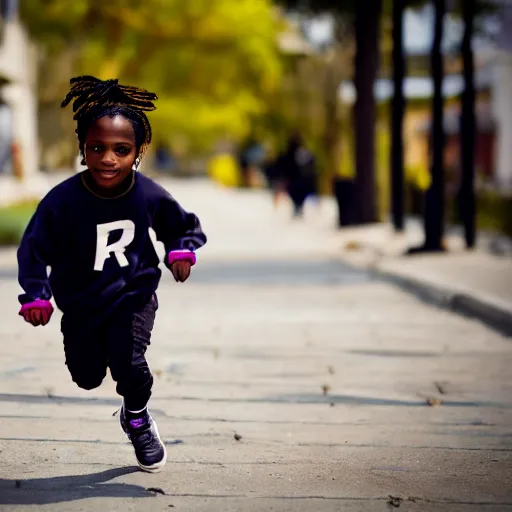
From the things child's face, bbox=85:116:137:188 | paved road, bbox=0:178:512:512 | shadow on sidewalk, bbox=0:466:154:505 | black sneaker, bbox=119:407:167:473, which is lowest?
paved road, bbox=0:178:512:512

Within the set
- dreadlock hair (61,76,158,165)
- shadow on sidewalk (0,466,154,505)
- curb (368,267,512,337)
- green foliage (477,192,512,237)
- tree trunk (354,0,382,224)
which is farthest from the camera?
tree trunk (354,0,382,224)

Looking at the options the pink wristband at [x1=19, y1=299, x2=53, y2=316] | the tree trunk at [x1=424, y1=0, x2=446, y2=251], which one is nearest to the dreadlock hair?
the pink wristband at [x1=19, y1=299, x2=53, y2=316]

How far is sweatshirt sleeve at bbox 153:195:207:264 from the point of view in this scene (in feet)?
16.3

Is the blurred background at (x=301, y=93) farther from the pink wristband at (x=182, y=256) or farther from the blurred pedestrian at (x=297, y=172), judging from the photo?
the pink wristband at (x=182, y=256)

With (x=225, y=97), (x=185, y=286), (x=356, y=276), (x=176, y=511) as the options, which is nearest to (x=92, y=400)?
(x=176, y=511)

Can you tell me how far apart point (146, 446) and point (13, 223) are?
49.4ft

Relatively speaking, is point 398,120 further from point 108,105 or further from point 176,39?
point 108,105

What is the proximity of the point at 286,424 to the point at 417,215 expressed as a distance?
23927 millimetres

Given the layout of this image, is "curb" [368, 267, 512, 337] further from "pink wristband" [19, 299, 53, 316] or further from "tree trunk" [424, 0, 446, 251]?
"pink wristband" [19, 299, 53, 316]

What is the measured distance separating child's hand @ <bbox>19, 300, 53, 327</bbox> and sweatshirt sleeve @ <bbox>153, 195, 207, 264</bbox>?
575mm

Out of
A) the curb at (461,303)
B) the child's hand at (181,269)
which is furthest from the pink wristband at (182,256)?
the curb at (461,303)

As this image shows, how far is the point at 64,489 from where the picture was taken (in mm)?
4594

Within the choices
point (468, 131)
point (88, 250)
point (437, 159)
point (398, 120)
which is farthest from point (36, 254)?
point (398, 120)

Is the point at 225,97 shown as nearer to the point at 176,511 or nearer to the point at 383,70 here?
the point at 383,70
